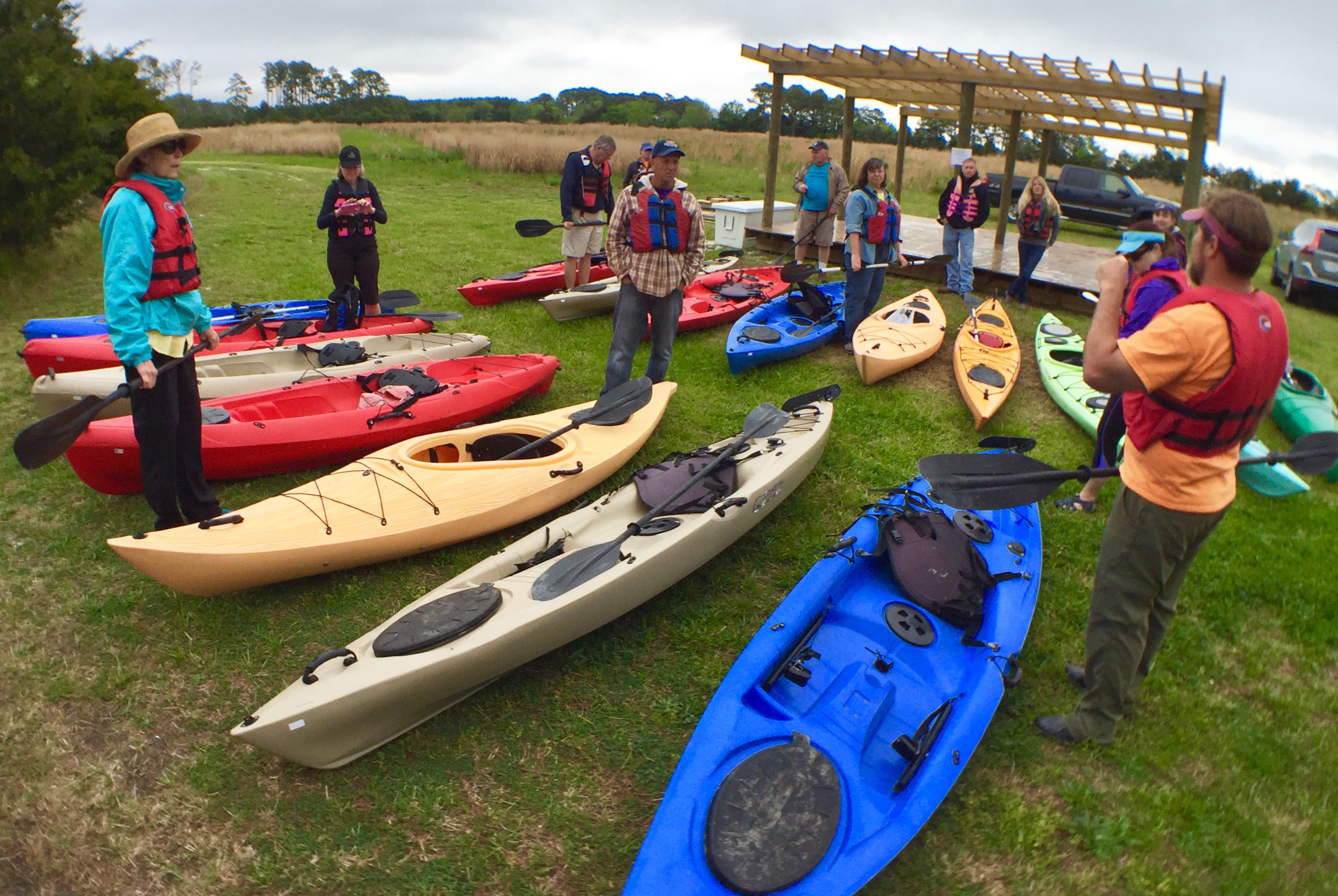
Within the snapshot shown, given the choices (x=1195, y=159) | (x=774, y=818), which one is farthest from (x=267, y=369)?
(x=1195, y=159)

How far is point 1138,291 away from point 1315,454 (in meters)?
0.78

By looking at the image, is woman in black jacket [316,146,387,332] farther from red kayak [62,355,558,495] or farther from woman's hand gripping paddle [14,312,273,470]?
woman's hand gripping paddle [14,312,273,470]

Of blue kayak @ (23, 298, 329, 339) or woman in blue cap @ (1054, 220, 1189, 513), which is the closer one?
woman in blue cap @ (1054, 220, 1189, 513)

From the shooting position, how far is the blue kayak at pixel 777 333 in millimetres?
5586

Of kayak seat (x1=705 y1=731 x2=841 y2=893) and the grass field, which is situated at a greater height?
kayak seat (x1=705 y1=731 x2=841 y2=893)

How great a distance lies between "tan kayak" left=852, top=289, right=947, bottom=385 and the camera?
5.42m

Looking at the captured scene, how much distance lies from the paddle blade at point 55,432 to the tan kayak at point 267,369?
1179 mm

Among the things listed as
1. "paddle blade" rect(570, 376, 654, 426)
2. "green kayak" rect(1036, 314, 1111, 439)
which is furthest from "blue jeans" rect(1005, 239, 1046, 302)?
"paddle blade" rect(570, 376, 654, 426)

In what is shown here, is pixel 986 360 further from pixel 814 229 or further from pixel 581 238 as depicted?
pixel 581 238

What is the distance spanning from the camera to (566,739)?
2564 mm

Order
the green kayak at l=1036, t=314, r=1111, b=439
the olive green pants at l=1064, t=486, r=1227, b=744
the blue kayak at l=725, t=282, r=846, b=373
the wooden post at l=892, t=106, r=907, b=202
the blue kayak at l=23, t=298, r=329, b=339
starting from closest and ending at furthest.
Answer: the olive green pants at l=1064, t=486, r=1227, b=744
the green kayak at l=1036, t=314, r=1111, b=439
the blue kayak at l=23, t=298, r=329, b=339
the blue kayak at l=725, t=282, r=846, b=373
the wooden post at l=892, t=106, r=907, b=202

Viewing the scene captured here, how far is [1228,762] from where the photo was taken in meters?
2.55

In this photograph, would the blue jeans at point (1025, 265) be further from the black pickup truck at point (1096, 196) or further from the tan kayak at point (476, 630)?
the black pickup truck at point (1096, 196)

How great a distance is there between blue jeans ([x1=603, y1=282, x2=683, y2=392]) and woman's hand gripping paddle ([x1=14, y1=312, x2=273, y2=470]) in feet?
7.29
